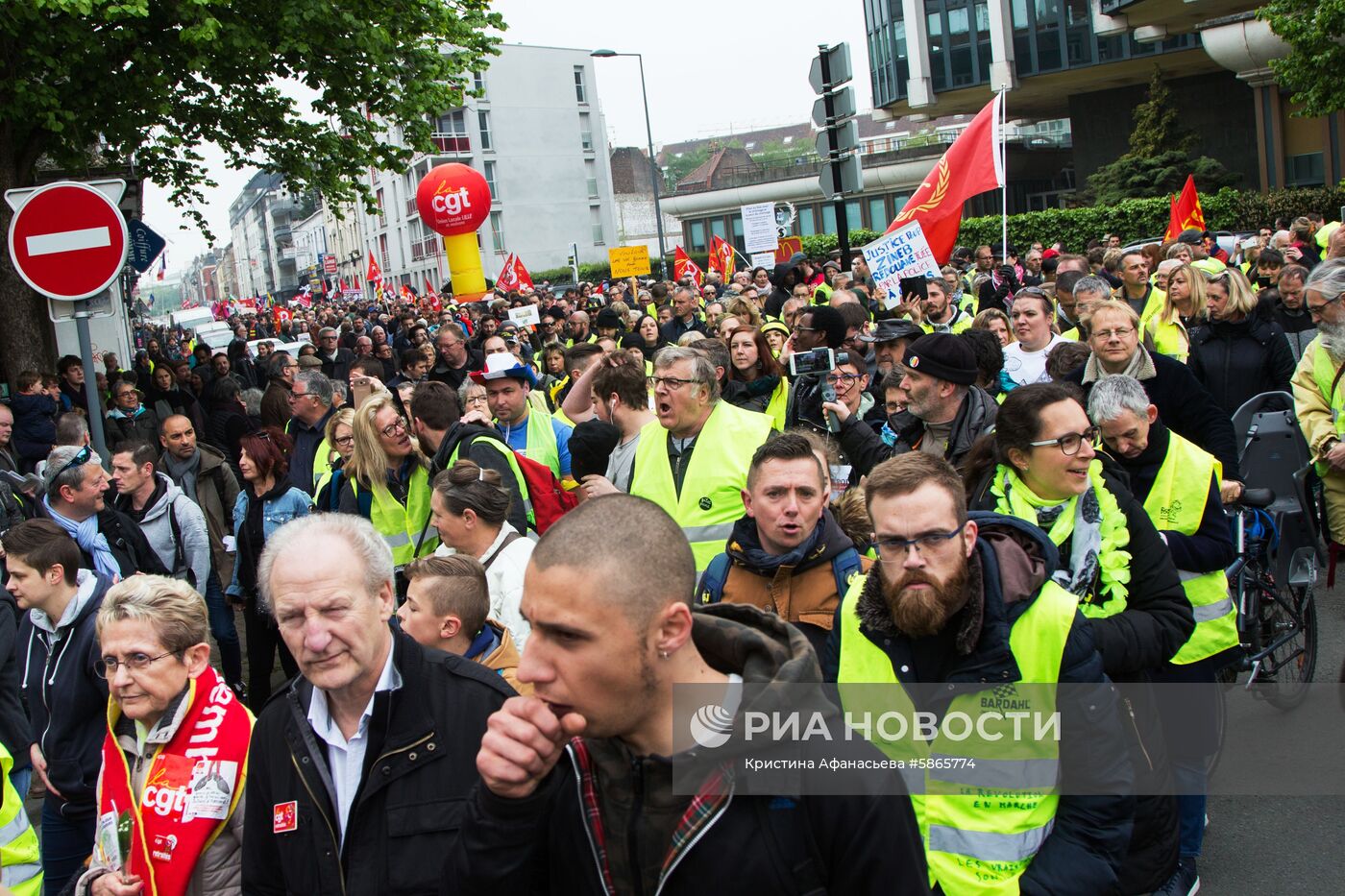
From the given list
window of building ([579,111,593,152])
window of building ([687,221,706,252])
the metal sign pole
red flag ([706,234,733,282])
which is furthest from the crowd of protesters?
window of building ([579,111,593,152])

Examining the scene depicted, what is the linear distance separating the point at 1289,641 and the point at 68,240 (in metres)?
6.49

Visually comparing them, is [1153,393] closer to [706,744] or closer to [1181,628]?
[1181,628]

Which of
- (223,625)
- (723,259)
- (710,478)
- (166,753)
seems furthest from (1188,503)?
(723,259)

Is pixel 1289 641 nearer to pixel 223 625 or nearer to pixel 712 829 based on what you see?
pixel 712 829

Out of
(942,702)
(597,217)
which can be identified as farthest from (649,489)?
(597,217)

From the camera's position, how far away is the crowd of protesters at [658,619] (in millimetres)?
2045

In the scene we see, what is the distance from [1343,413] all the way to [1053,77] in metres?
46.7

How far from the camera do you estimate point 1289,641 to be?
622 cm

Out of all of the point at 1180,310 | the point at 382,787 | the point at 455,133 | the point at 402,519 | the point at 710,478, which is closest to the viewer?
the point at 382,787

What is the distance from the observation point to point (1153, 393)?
589cm

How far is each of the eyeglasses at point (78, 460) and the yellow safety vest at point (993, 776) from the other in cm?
529

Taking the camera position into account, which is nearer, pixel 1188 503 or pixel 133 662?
pixel 133 662

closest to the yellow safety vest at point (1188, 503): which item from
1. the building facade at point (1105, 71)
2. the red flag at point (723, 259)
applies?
the red flag at point (723, 259)

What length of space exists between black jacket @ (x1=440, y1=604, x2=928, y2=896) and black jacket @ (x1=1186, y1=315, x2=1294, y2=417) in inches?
263
